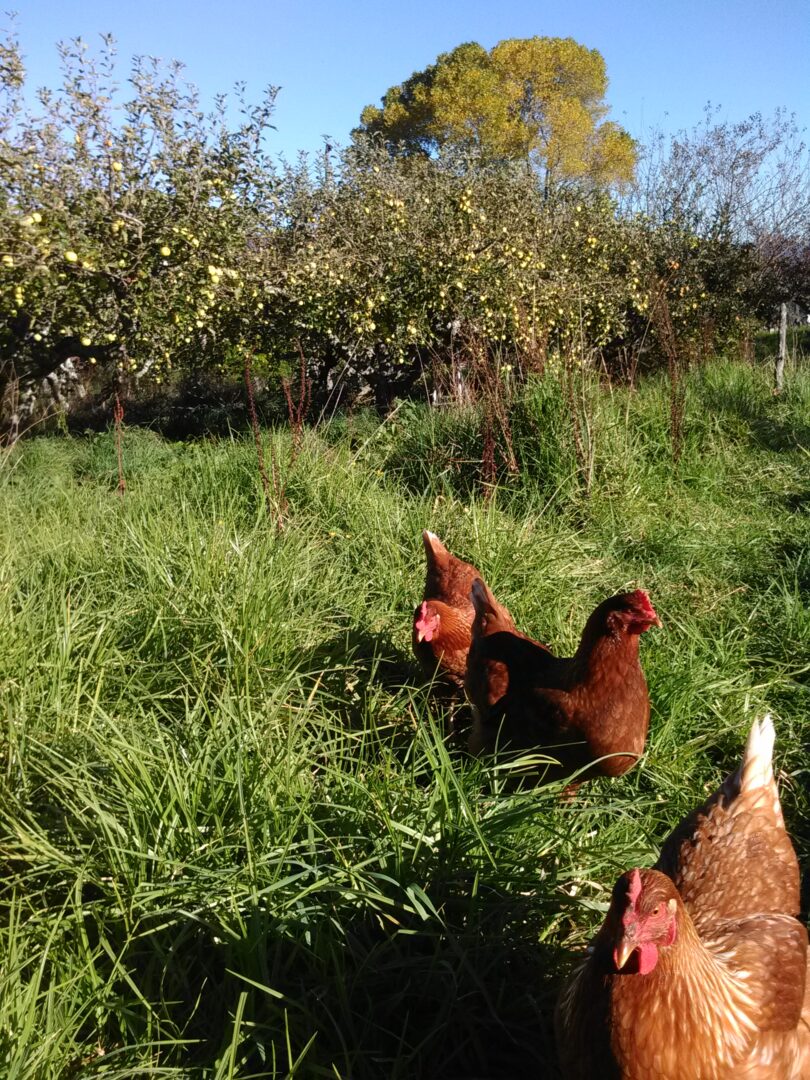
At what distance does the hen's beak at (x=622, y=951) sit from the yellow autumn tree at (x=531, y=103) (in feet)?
97.3

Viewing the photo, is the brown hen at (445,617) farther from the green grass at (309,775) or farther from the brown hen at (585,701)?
the brown hen at (585,701)

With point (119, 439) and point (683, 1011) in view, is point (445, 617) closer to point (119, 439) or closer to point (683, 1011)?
point (683, 1011)

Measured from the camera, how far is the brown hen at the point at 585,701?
2.59 meters

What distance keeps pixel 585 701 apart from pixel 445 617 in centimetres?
92

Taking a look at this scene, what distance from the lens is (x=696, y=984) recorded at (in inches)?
61.2

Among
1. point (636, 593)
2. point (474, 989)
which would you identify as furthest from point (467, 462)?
point (474, 989)

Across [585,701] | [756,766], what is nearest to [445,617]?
[585,701]

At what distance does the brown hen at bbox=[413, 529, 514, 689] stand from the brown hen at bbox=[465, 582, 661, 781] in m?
0.40

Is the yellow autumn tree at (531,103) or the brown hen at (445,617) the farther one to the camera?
the yellow autumn tree at (531,103)

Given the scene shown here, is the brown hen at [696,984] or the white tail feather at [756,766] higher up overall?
the white tail feather at [756,766]

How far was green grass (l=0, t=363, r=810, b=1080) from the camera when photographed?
185cm

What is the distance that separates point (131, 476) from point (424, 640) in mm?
3455

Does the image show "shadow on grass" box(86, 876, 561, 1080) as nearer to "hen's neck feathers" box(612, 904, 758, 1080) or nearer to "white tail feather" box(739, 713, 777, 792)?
"hen's neck feathers" box(612, 904, 758, 1080)

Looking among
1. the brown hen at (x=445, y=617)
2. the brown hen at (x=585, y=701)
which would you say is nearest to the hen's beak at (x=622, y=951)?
the brown hen at (x=585, y=701)
